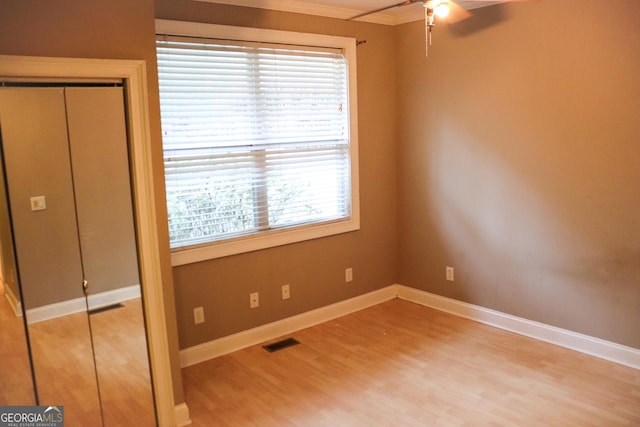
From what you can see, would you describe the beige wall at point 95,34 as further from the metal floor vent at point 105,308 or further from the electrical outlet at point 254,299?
the electrical outlet at point 254,299

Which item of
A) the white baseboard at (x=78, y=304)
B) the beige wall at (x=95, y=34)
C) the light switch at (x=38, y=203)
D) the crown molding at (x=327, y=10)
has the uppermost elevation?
the crown molding at (x=327, y=10)

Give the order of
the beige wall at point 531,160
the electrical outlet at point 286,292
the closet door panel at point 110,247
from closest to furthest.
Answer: the closet door panel at point 110,247 < the beige wall at point 531,160 < the electrical outlet at point 286,292

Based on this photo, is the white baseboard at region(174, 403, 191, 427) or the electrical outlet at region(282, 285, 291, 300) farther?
the electrical outlet at region(282, 285, 291, 300)

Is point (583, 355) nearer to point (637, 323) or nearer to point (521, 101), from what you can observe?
point (637, 323)

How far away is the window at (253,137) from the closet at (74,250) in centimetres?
84

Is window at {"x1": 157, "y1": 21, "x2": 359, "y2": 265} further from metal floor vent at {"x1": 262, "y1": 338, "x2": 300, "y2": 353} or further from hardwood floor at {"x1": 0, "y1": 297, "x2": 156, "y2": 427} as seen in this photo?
hardwood floor at {"x1": 0, "y1": 297, "x2": 156, "y2": 427}

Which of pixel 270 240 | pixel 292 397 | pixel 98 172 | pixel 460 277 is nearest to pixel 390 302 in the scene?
pixel 460 277

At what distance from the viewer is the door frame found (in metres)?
2.21

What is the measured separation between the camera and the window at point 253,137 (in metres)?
3.30

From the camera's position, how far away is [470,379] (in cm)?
316

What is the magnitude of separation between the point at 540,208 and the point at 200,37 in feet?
8.62

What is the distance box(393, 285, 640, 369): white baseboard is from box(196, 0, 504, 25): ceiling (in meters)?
2.35

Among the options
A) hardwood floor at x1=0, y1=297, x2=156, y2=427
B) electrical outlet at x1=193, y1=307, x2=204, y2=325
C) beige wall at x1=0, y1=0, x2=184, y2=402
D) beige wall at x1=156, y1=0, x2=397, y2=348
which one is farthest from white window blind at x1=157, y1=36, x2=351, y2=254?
hardwood floor at x1=0, y1=297, x2=156, y2=427

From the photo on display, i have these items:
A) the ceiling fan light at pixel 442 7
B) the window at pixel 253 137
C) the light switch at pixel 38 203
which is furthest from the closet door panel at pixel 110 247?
the ceiling fan light at pixel 442 7
